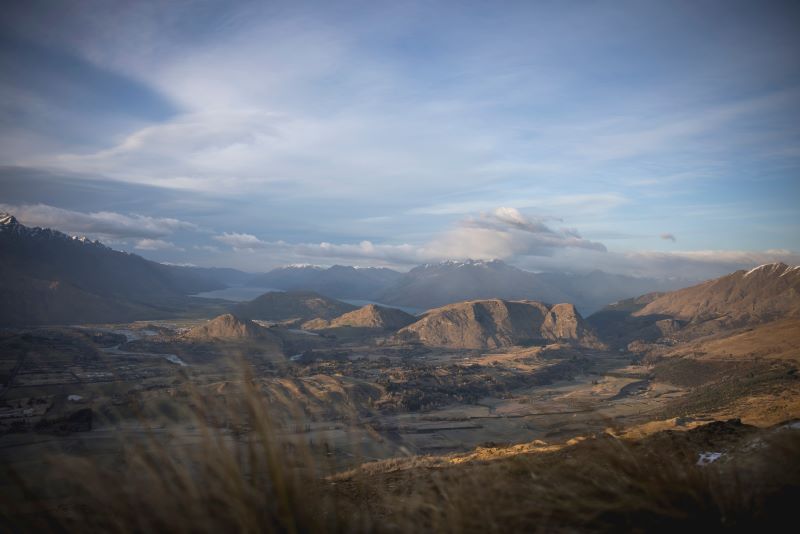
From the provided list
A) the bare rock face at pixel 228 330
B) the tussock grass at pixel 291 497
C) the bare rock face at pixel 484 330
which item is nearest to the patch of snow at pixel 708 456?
the tussock grass at pixel 291 497

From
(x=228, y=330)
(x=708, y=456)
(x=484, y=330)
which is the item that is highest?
(x=708, y=456)

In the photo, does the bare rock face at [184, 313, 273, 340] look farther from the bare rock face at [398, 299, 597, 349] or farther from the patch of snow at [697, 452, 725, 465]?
the patch of snow at [697, 452, 725, 465]

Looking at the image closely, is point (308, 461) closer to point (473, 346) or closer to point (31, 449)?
point (31, 449)

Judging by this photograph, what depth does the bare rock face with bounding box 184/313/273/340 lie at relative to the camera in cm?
13388

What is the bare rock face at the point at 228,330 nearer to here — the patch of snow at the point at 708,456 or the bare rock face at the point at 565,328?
the bare rock face at the point at 565,328

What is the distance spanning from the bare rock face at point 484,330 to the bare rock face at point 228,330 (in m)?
61.9

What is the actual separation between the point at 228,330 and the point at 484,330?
10170cm

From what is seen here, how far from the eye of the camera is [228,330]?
135750mm

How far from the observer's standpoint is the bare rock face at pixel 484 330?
592 feet

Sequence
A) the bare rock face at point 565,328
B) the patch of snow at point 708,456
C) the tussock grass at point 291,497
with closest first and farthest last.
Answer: the tussock grass at point 291,497 → the patch of snow at point 708,456 → the bare rock face at point 565,328

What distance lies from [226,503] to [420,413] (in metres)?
75.9

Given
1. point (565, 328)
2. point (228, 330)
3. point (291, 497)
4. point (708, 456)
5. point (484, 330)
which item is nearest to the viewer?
point (291, 497)

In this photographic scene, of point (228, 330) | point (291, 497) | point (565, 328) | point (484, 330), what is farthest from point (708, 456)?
point (565, 328)

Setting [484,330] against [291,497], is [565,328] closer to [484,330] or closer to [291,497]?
[484,330]
